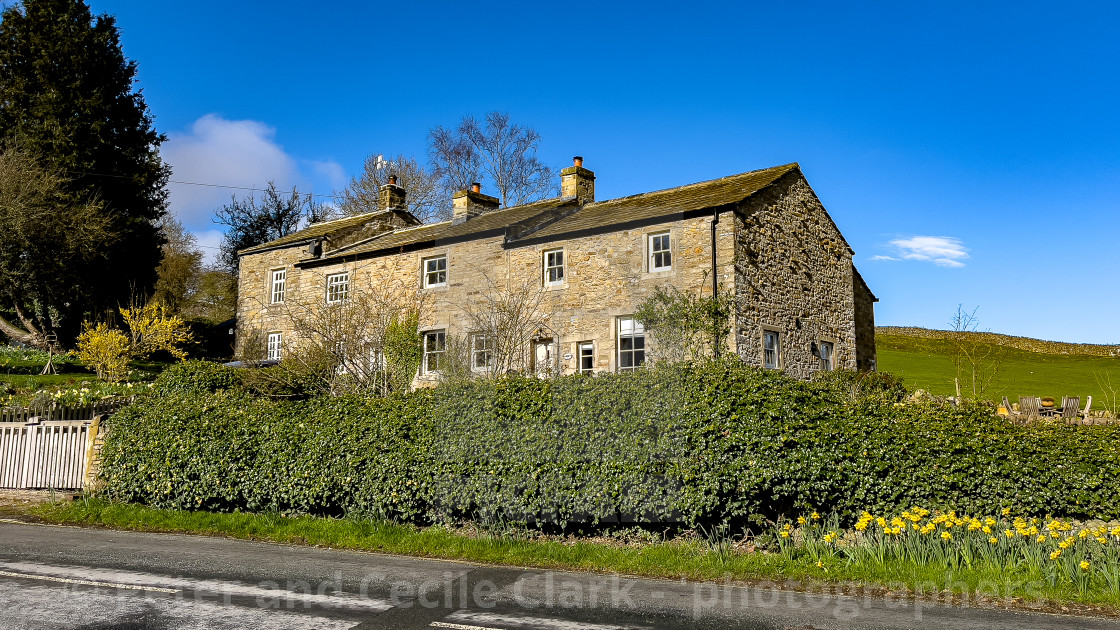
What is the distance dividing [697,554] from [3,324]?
39302 mm

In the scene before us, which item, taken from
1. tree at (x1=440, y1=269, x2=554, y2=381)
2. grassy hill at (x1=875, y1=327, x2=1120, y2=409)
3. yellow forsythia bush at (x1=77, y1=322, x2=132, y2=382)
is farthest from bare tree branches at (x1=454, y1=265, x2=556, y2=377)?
grassy hill at (x1=875, y1=327, x2=1120, y2=409)

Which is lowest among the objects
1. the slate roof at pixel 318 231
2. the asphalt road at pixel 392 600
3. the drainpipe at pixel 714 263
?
the asphalt road at pixel 392 600

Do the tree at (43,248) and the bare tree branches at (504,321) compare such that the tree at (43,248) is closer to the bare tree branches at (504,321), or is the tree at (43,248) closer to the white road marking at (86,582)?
the bare tree branches at (504,321)

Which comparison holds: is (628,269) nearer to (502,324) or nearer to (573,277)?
(573,277)

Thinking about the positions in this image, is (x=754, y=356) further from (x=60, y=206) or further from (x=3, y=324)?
(x=3, y=324)

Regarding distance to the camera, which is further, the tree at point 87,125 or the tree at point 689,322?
the tree at point 87,125

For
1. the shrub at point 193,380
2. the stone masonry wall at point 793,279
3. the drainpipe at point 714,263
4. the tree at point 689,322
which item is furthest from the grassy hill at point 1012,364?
the shrub at point 193,380

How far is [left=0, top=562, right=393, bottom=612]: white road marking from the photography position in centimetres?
715

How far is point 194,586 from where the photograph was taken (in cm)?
780

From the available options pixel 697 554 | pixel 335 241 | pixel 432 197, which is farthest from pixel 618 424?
pixel 432 197

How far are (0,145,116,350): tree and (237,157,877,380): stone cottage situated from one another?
11.1 m

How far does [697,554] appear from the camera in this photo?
868 centimetres

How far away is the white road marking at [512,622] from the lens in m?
6.34

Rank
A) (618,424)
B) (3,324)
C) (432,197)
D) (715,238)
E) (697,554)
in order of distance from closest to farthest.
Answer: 1. (697,554)
2. (618,424)
3. (715,238)
4. (3,324)
5. (432,197)
